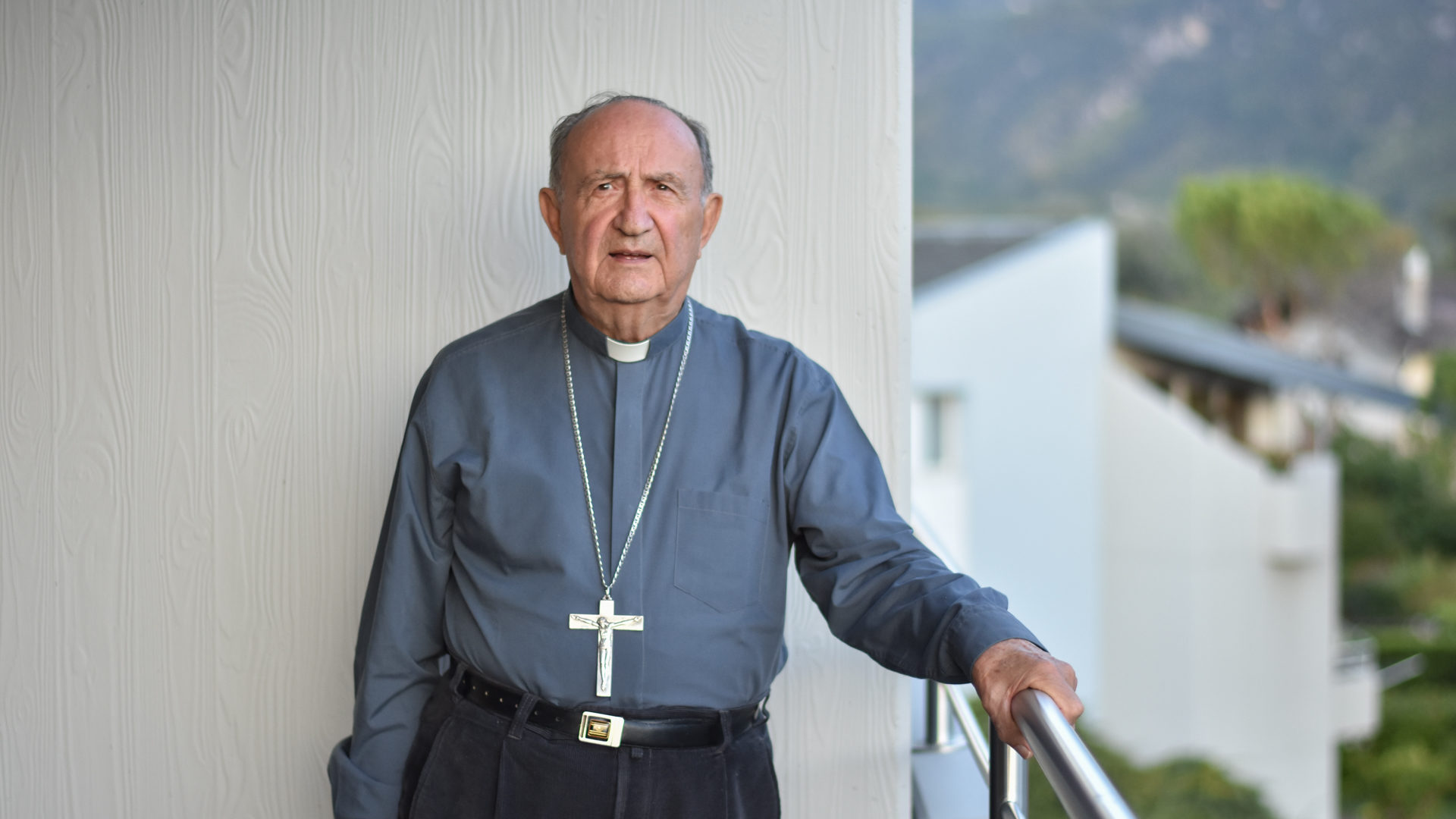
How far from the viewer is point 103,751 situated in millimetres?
2064

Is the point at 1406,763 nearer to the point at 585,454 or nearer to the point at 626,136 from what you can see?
the point at 585,454

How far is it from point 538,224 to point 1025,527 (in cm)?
1601

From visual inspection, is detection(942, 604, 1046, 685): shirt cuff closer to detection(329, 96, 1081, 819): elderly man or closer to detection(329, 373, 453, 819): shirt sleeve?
detection(329, 96, 1081, 819): elderly man

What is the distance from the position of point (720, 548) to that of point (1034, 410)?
15800mm

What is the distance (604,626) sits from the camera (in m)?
1.50

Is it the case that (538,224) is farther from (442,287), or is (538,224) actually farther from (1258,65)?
(1258,65)

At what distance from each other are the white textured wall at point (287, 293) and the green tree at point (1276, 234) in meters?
34.0

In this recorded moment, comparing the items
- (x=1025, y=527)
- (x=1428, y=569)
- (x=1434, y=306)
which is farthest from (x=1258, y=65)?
(x=1025, y=527)

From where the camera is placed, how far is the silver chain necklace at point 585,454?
1531 millimetres

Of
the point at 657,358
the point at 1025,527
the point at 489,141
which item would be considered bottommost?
the point at 1025,527

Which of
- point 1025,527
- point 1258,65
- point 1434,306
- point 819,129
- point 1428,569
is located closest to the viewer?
point 819,129

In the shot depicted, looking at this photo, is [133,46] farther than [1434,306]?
No

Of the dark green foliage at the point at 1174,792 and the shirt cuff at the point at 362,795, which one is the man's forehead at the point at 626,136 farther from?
the dark green foliage at the point at 1174,792

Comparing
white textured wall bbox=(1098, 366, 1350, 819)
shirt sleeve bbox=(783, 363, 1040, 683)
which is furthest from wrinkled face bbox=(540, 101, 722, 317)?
white textured wall bbox=(1098, 366, 1350, 819)
